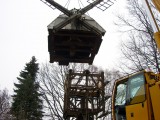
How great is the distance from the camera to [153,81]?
21.2ft

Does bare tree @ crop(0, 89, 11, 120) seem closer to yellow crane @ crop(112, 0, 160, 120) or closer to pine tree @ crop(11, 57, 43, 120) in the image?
pine tree @ crop(11, 57, 43, 120)

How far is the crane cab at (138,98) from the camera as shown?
20.5ft

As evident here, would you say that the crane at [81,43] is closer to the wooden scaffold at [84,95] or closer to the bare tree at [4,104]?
the wooden scaffold at [84,95]

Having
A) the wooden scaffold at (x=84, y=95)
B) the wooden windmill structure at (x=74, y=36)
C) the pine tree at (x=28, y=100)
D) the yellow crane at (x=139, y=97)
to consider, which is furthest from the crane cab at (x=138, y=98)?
the pine tree at (x=28, y=100)

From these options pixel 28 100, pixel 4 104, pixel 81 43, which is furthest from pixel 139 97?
pixel 4 104

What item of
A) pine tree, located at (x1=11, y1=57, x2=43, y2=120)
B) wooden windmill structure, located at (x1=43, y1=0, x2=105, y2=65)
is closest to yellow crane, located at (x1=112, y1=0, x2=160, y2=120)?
wooden windmill structure, located at (x1=43, y1=0, x2=105, y2=65)

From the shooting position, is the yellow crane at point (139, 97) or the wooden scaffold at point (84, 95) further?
the wooden scaffold at point (84, 95)

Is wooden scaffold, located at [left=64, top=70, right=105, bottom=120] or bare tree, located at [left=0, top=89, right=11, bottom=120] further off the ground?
bare tree, located at [left=0, top=89, right=11, bottom=120]

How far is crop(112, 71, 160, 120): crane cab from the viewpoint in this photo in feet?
20.5

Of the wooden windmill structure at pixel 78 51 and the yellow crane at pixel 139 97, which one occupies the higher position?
the wooden windmill structure at pixel 78 51

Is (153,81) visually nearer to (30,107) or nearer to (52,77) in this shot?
(52,77)

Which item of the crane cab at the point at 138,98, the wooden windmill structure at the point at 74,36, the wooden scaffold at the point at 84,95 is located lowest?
the crane cab at the point at 138,98

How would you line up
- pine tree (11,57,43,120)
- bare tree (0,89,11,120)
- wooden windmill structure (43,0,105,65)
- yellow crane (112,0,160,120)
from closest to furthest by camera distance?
yellow crane (112,0,160,120) < wooden windmill structure (43,0,105,65) < pine tree (11,57,43,120) < bare tree (0,89,11,120)

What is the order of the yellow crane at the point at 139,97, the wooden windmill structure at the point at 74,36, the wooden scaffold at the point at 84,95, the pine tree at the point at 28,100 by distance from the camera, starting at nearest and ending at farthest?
the yellow crane at the point at 139,97 < the wooden windmill structure at the point at 74,36 < the wooden scaffold at the point at 84,95 < the pine tree at the point at 28,100
